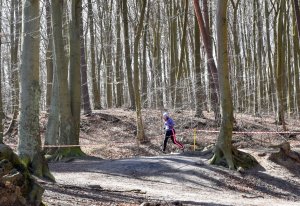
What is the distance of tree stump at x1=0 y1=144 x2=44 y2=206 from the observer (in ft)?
19.9

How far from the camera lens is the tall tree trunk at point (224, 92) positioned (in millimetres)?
13752

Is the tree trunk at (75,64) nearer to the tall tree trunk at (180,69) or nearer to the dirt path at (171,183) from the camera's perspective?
the dirt path at (171,183)

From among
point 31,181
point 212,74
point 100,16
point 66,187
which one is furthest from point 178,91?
point 31,181

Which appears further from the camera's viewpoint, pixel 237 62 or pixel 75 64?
pixel 237 62

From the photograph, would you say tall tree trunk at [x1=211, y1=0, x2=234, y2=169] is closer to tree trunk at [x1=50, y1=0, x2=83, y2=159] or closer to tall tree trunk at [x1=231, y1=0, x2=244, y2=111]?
tree trunk at [x1=50, y1=0, x2=83, y2=159]

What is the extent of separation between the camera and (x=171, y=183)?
12.5m

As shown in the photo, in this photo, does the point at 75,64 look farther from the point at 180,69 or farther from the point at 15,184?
the point at 15,184

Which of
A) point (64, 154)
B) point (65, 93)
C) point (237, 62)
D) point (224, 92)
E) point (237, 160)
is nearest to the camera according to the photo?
point (224, 92)

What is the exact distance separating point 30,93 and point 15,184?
3.43 m

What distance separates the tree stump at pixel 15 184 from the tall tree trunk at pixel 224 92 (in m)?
8.21

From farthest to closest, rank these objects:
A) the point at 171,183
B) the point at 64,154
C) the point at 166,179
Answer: the point at 64,154
the point at 166,179
the point at 171,183

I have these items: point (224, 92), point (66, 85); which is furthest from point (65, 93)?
point (224, 92)

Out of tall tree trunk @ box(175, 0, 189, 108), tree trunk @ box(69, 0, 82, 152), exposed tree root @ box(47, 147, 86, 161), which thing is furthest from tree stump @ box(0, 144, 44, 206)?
tall tree trunk @ box(175, 0, 189, 108)

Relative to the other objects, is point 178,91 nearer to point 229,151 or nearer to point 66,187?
point 229,151
